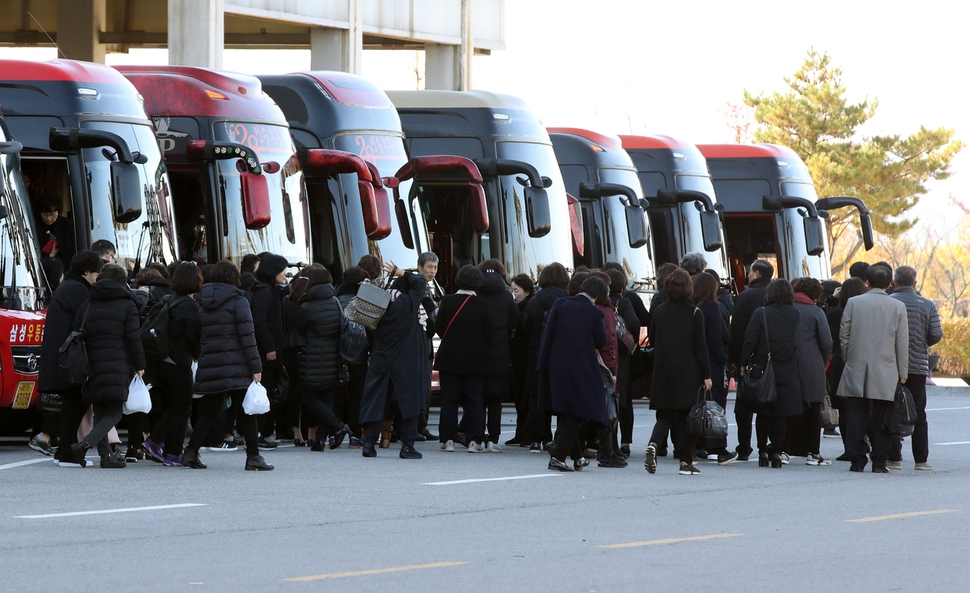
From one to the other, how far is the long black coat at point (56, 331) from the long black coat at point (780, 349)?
17.3 feet

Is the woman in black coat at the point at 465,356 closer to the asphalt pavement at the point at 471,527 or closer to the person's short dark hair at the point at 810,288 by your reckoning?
the asphalt pavement at the point at 471,527

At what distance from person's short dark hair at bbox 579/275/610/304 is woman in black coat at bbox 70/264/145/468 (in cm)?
339

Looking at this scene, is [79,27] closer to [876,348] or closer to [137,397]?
[137,397]

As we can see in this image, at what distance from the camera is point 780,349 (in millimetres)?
13633

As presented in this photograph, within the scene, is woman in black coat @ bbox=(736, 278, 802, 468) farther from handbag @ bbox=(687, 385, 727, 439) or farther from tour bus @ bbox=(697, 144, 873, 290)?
tour bus @ bbox=(697, 144, 873, 290)

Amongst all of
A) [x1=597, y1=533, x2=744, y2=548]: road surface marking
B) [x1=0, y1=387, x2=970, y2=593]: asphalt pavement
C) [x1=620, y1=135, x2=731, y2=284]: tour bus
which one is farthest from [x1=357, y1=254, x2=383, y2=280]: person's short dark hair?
[x1=620, y1=135, x2=731, y2=284]: tour bus

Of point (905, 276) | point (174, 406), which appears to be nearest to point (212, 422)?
point (174, 406)

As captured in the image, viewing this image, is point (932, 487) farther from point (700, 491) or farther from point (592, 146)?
point (592, 146)

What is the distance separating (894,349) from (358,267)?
470cm

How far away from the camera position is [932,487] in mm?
12250

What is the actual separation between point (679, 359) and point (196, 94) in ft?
22.1

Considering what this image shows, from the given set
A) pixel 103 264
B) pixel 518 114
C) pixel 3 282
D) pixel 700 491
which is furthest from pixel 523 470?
pixel 518 114

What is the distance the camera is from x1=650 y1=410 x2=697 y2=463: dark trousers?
42.6 ft

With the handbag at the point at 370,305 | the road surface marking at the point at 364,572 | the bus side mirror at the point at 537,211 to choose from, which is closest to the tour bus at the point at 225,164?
the handbag at the point at 370,305
